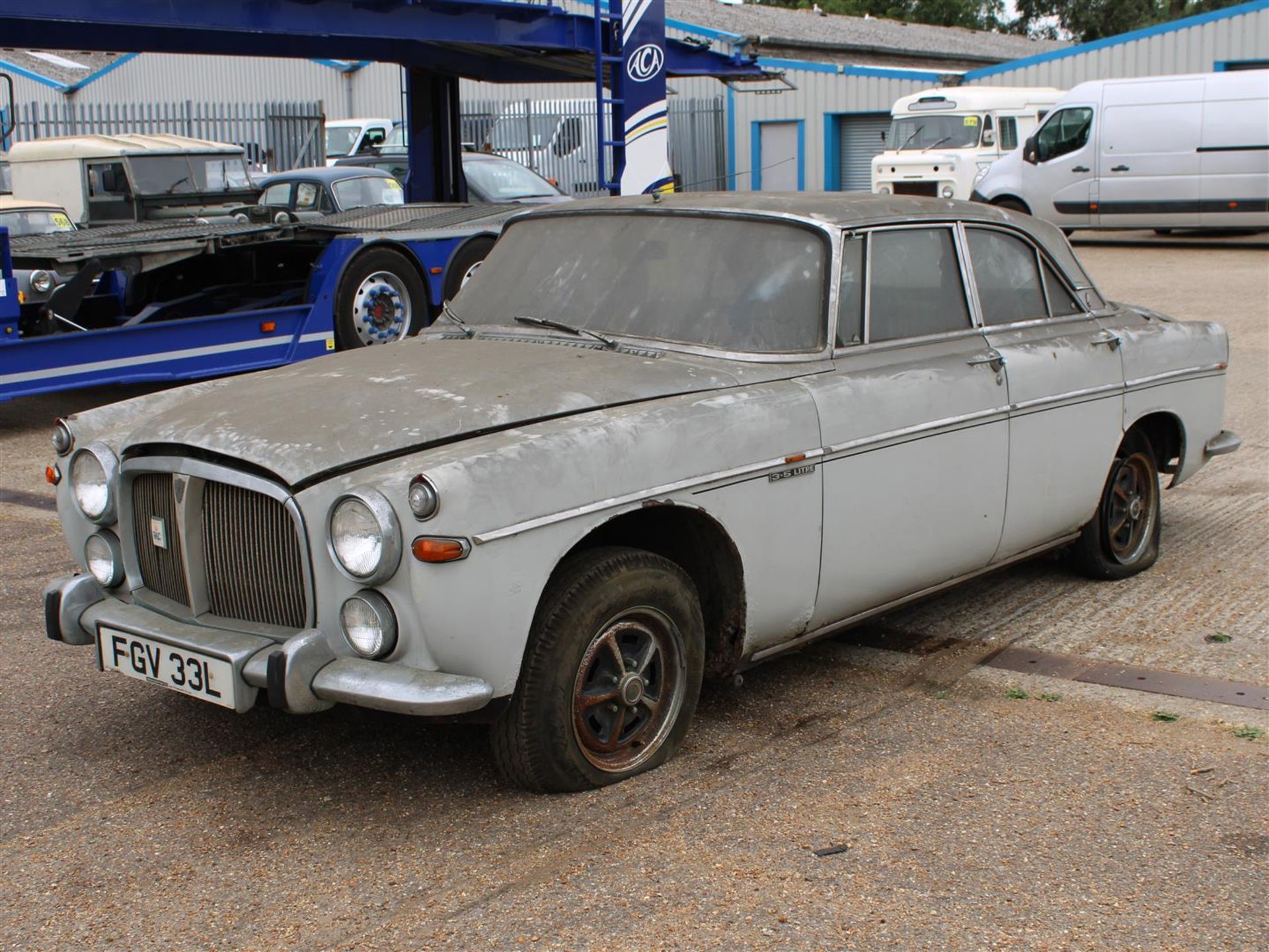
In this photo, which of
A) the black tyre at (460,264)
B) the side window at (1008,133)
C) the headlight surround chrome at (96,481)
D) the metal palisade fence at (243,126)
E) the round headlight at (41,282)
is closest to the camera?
the headlight surround chrome at (96,481)

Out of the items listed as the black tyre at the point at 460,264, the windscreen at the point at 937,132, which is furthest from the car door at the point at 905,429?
the windscreen at the point at 937,132

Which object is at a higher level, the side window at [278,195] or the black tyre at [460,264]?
the side window at [278,195]

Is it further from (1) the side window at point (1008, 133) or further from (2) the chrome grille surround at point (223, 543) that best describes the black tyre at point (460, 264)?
(1) the side window at point (1008, 133)

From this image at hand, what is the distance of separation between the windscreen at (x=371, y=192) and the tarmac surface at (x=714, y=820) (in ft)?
32.9

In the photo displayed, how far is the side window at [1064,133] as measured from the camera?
21953 mm

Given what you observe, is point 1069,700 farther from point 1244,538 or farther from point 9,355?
point 9,355

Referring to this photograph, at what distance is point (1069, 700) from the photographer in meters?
4.66

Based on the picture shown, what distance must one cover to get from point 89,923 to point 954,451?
305 centimetres

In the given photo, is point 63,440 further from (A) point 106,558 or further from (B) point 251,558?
(B) point 251,558

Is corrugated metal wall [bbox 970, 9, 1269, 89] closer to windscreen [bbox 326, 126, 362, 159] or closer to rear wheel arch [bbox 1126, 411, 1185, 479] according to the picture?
windscreen [bbox 326, 126, 362, 159]

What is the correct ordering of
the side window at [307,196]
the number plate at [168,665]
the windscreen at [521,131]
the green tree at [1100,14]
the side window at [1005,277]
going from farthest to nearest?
the green tree at [1100,14]
the windscreen at [521,131]
the side window at [307,196]
the side window at [1005,277]
the number plate at [168,665]

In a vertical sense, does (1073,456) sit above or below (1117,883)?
above

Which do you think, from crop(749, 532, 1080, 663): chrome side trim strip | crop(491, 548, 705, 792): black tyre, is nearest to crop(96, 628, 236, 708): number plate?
crop(491, 548, 705, 792): black tyre

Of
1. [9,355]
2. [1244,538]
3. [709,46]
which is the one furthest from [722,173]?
[1244,538]
